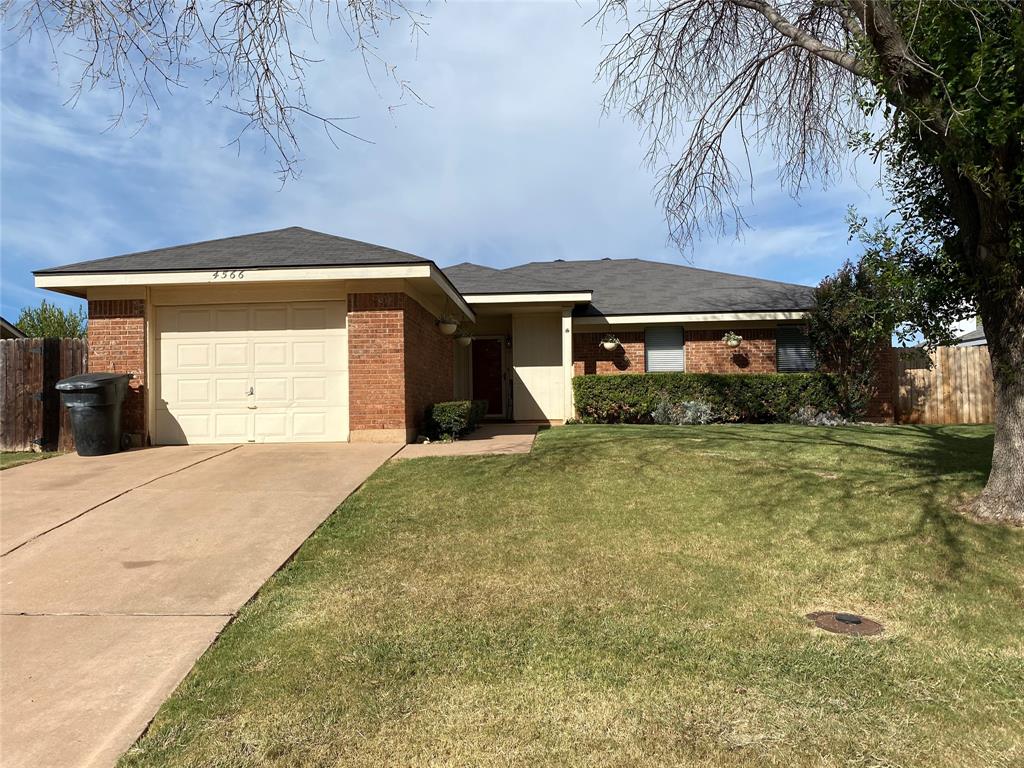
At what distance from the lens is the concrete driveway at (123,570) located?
3.19 m

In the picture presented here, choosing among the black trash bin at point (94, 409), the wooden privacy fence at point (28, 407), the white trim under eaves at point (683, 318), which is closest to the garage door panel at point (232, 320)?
the black trash bin at point (94, 409)

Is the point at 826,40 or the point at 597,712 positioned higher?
the point at 826,40

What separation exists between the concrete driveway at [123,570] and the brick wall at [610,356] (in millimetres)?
8100

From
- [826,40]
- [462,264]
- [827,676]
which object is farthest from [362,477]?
[462,264]

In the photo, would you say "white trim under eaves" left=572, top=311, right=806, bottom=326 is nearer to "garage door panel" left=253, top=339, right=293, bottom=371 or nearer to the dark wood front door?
the dark wood front door

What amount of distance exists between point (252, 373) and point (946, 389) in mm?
15744

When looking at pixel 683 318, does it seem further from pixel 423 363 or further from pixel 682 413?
pixel 423 363

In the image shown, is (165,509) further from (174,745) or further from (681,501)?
(681,501)

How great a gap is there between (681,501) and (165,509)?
5.42 metres

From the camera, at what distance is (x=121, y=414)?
10.4m

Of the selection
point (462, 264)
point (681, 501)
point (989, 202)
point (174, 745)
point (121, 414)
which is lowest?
point (174, 745)

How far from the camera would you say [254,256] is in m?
10.7

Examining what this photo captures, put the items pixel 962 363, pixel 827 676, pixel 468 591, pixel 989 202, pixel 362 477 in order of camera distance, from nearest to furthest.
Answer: pixel 827 676 → pixel 468 591 → pixel 989 202 → pixel 362 477 → pixel 962 363

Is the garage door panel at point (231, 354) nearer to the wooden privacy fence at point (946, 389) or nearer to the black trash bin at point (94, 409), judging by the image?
the black trash bin at point (94, 409)
